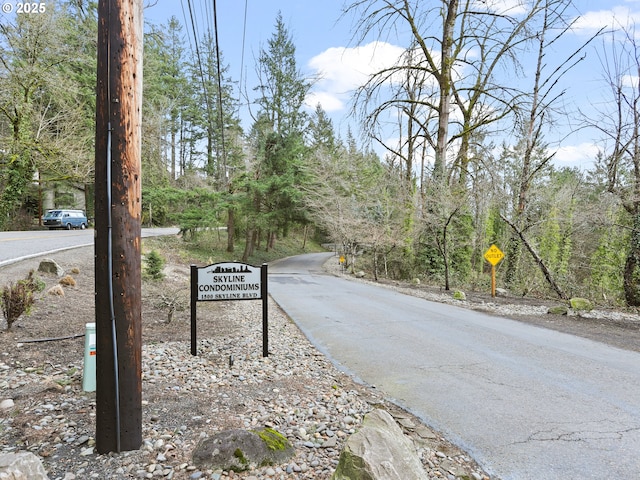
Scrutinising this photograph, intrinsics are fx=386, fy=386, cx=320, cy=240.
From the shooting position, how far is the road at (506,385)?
275cm

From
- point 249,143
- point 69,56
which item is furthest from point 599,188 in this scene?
point 69,56

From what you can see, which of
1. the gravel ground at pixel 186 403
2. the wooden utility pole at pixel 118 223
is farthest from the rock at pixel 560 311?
the wooden utility pole at pixel 118 223

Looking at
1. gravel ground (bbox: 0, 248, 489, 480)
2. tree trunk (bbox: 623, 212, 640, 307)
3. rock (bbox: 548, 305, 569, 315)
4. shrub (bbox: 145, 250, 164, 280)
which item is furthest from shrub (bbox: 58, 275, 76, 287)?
tree trunk (bbox: 623, 212, 640, 307)

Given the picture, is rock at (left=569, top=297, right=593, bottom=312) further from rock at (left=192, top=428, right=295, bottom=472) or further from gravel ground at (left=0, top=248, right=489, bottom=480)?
rock at (left=192, top=428, right=295, bottom=472)

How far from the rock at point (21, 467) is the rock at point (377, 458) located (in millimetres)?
1496

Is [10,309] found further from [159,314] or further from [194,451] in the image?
[194,451]

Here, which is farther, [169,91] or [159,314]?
[169,91]

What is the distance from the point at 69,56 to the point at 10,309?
17.1 m

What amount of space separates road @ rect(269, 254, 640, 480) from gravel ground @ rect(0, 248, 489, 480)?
32cm

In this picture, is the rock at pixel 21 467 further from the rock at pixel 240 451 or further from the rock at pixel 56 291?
the rock at pixel 56 291

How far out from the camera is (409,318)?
7883 mm

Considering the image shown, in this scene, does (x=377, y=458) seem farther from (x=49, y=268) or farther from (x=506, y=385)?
(x=49, y=268)

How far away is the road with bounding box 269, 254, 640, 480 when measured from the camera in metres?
2.75

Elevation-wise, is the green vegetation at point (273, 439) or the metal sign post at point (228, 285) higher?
the metal sign post at point (228, 285)
